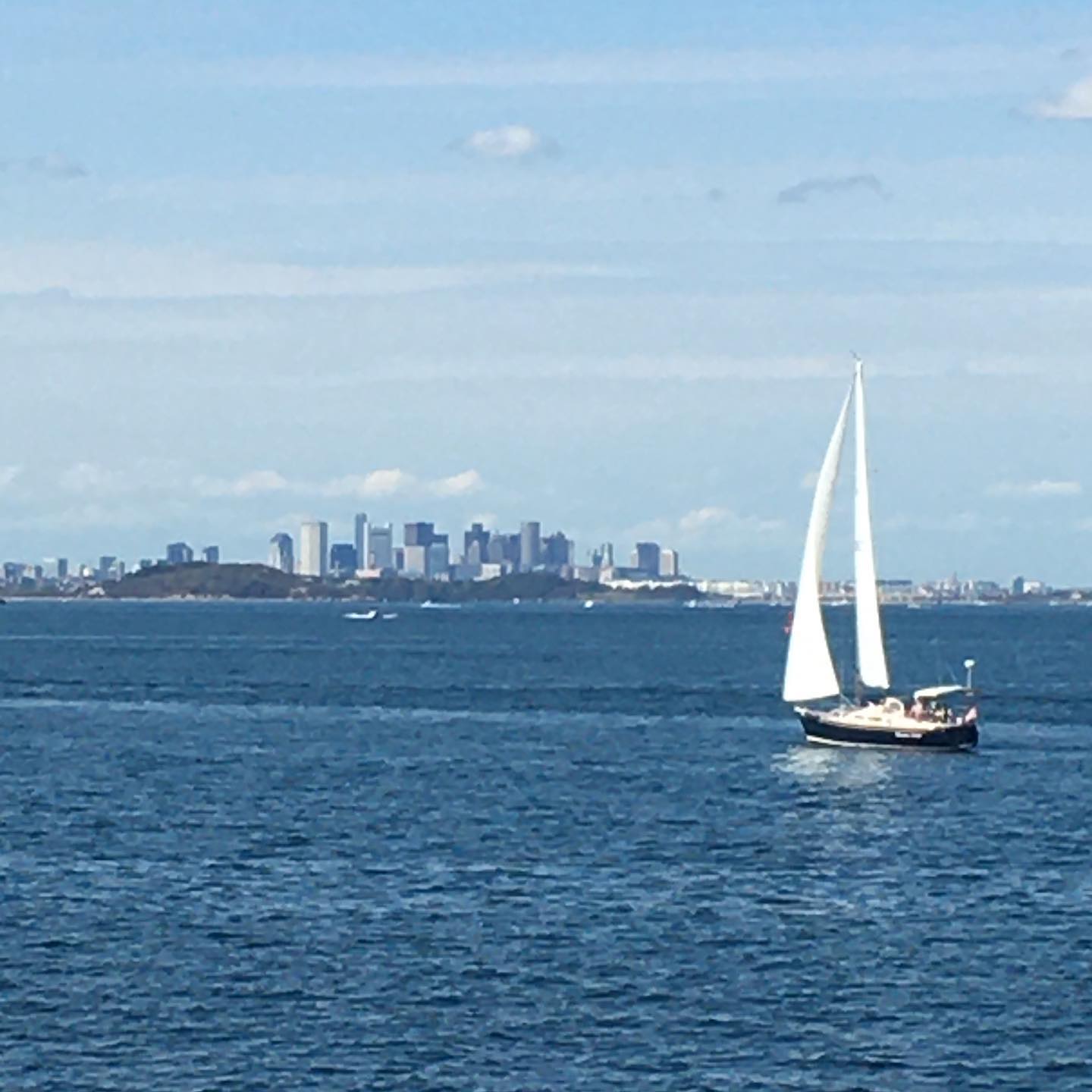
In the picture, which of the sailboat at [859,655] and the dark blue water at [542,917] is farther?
the sailboat at [859,655]

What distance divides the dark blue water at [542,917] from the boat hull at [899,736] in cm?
81

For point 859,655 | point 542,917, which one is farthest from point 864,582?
point 542,917

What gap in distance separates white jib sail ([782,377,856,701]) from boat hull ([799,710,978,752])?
8605mm

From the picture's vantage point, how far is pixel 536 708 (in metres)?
149

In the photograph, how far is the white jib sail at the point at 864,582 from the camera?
4931 inches

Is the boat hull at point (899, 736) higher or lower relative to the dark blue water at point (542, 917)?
higher

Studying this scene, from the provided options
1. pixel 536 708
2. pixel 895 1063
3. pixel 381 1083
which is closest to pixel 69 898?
pixel 381 1083

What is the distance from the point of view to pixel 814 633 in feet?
408

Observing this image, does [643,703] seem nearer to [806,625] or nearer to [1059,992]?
[806,625]

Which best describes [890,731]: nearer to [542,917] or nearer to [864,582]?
[864,582]

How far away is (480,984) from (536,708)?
93.0m

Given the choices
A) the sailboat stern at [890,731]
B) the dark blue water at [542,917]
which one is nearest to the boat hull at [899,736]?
the sailboat stern at [890,731]

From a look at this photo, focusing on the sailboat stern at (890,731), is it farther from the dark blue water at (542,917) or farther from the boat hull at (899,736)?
the dark blue water at (542,917)

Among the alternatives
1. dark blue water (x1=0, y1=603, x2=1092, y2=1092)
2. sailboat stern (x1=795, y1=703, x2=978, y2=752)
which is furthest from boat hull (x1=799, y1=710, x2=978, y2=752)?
dark blue water (x1=0, y1=603, x2=1092, y2=1092)
